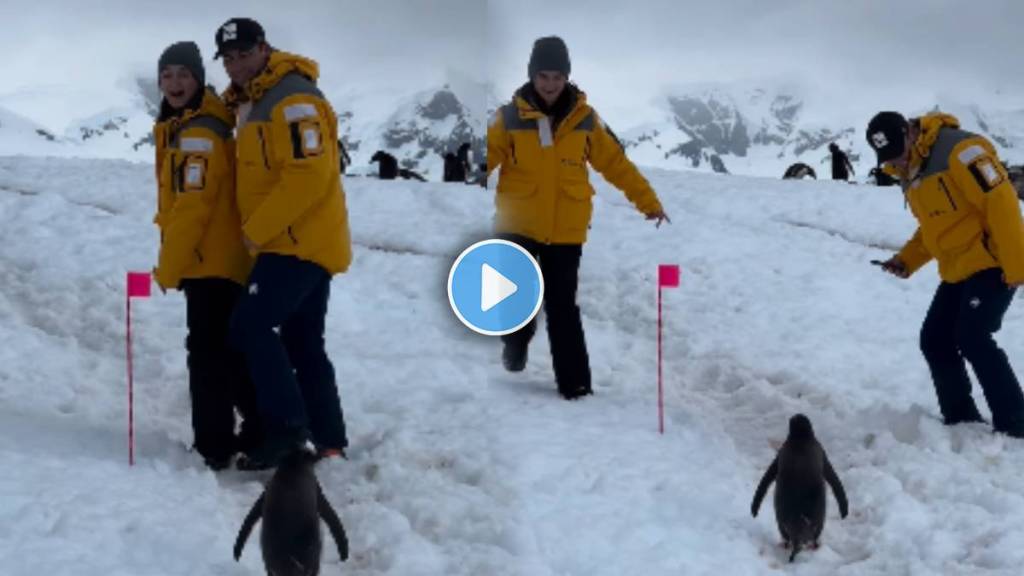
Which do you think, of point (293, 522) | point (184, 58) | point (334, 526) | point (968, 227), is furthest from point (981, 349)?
point (184, 58)

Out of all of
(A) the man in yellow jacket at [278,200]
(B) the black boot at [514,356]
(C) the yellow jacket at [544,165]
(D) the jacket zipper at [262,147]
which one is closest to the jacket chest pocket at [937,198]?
(C) the yellow jacket at [544,165]

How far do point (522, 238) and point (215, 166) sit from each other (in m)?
1.99

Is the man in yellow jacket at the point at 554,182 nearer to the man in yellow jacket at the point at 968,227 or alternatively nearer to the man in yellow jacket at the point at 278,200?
the man in yellow jacket at the point at 968,227

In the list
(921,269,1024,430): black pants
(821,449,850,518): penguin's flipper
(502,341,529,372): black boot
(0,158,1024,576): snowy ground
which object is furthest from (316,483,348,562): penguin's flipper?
(921,269,1024,430): black pants

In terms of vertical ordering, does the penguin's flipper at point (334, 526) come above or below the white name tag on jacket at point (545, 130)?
below

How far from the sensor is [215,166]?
4707 millimetres

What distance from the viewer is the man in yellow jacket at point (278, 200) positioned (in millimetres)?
4473

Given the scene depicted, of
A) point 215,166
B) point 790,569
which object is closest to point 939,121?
point 790,569

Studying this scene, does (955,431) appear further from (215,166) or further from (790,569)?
(215,166)

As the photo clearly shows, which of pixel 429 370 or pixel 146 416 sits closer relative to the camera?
pixel 146 416

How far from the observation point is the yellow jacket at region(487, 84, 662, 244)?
603cm

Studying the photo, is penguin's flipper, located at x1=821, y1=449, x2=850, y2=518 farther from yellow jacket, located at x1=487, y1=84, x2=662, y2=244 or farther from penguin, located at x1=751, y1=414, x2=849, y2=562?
yellow jacket, located at x1=487, y1=84, x2=662, y2=244

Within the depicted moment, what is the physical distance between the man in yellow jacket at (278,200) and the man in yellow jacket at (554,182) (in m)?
1.55

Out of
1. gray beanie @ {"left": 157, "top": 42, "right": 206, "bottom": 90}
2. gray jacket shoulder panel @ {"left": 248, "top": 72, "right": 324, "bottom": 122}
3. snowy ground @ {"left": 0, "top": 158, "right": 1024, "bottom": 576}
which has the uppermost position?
gray beanie @ {"left": 157, "top": 42, "right": 206, "bottom": 90}
